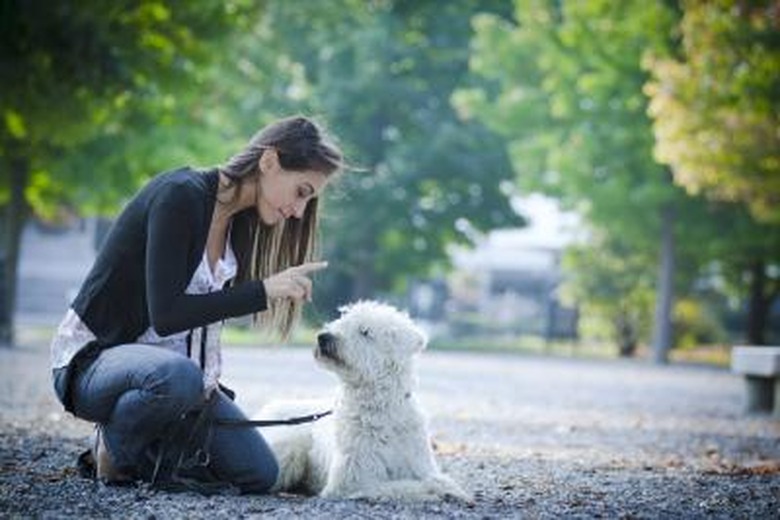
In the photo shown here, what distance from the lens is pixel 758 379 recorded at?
43.4ft

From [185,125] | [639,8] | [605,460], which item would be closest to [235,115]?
[185,125]

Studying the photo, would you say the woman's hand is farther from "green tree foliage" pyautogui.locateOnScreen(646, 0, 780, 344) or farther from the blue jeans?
"green tree foliage" pyautogui.locateOnScreen(646, 0, 780, 344)

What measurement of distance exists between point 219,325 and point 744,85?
511 inches

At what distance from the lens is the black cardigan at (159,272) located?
521cm

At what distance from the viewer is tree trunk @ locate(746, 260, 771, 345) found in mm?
29109

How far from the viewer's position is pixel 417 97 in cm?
3152

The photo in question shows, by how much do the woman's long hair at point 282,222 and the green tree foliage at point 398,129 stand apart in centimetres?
2413

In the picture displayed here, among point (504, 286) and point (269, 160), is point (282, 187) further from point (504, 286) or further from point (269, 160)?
point (504, 286)

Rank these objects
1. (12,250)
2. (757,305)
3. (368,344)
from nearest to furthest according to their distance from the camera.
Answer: (368,344) → (12,250) → (757,305)

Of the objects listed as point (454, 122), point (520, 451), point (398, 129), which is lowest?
point (520, 451)

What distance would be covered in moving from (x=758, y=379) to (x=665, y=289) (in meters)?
12.5

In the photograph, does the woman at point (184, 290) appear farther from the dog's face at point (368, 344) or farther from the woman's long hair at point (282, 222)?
the dog's face at point (368, 344)

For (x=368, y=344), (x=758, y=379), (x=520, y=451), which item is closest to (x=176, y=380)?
(x=368, y=344)

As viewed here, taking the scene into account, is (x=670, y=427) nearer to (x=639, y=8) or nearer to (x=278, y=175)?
(x=278, y=175)
